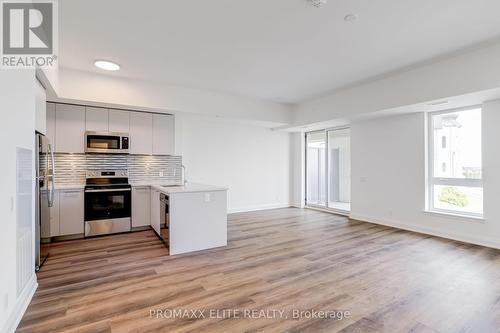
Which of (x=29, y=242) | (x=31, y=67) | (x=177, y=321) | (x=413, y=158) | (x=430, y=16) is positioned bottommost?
(x=177, y=321)

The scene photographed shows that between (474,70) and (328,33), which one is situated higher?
(328,33)

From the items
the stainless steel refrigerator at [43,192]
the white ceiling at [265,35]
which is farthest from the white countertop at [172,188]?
the white ceiling at [265,35]

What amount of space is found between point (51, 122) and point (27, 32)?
2.09 meters

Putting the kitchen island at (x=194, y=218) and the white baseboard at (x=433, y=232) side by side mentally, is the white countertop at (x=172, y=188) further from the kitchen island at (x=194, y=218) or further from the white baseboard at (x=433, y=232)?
the white baseboard at (x=433, y=232)

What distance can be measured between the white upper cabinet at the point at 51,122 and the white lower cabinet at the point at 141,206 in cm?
158

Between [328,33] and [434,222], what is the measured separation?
13.4 ft

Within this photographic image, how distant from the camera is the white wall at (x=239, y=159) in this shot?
6.31m

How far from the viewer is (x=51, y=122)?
4.45 metres

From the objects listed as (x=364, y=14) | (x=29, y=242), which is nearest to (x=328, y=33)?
(x=364, y=14)

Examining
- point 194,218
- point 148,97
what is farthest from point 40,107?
point 194,218

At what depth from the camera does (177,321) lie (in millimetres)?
2152

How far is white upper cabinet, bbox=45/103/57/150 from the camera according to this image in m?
4.43

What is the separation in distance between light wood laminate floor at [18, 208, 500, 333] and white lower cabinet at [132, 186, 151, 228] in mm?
559

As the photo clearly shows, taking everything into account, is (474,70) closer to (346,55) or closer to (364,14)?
(346,55)
